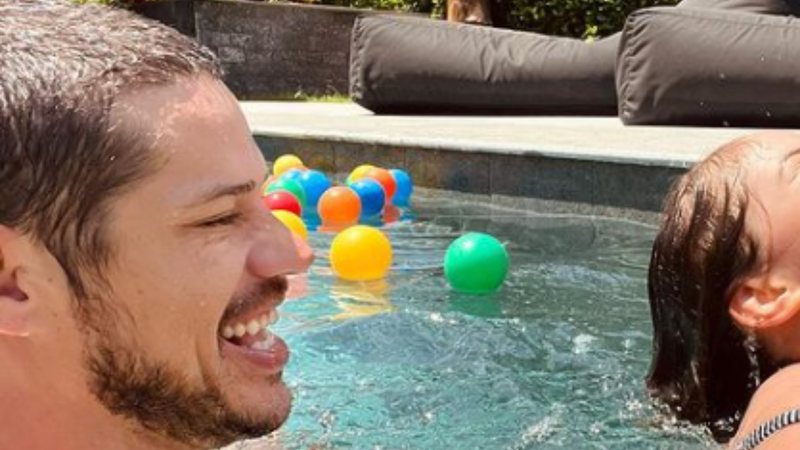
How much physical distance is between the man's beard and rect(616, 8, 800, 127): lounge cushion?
6608 mm

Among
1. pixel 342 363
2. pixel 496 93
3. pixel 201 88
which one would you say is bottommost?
pixel 496 93

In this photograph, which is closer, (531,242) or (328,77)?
(531,242)

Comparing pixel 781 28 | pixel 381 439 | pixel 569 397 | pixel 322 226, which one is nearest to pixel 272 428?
pixel 381 439

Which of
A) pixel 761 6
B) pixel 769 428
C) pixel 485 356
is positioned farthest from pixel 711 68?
pixel 769 428

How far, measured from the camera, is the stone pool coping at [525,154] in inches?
231

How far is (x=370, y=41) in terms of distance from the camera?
9312mm

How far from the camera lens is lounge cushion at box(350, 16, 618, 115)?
29.5 ft

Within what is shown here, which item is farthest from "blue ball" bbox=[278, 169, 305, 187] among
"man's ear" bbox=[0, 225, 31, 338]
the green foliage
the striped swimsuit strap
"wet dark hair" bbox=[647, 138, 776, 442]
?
the green foliage

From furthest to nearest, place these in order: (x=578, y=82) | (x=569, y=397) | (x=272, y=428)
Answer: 1. (x=578, y=82)
2. (x=569, y=397)
3. (x=272, y=428)

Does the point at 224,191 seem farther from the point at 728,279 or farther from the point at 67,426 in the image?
the point at 728,279

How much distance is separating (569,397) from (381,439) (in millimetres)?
630

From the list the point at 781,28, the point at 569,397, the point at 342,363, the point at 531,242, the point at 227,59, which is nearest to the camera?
the point at 569,397

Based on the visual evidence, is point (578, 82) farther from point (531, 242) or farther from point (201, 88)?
point (201, 88)

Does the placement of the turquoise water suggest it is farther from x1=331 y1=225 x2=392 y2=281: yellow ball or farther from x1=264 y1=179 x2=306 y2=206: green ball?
x1=264 y1=179 x2=306 y2=206: green ball
